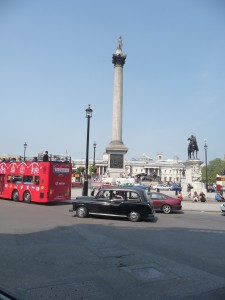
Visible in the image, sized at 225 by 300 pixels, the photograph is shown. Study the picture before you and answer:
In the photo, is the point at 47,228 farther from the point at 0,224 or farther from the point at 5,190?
the point at 5,190

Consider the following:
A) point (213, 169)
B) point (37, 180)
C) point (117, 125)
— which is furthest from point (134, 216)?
point (213, 169)

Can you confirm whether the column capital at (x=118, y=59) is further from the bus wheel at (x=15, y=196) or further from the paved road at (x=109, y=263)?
the paved road at (x=109, y=263)

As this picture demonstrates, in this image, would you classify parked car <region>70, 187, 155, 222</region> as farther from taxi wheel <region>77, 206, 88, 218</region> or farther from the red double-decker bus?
the red double-decker bus

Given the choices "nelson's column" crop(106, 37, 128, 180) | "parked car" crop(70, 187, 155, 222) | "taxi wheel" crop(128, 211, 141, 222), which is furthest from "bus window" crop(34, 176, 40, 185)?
"nelson's column" crop(106, 37, 128, 180)

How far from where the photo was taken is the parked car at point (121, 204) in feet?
51.6

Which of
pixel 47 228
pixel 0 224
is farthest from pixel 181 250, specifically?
pixel 0 224

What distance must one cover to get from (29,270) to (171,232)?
23.4ft

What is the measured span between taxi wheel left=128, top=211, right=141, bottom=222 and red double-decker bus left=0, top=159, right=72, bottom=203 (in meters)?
8.74

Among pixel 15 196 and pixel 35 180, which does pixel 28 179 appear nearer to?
pixel 35 180

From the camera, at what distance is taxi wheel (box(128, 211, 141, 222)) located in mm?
15773

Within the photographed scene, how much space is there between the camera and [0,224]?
522 inches

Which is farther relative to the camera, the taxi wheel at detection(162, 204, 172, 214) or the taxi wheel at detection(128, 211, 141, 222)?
the taxi wheel at detection(162, 204, 172, 214)

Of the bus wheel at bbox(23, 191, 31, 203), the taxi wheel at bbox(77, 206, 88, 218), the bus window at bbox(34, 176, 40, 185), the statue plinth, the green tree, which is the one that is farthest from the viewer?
the green tree

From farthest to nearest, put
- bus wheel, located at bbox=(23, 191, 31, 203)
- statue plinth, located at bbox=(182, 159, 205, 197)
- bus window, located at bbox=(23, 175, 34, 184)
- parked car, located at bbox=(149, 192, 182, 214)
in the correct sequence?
1. statue plinth, located at bbox=(182, 159, 205, 197)
2. bus wheel, located at bbox=(23, 191, 31, 203)
3. bus window, located at bbox=(23, 175, 34, 184)
4. parked car, located at bbox=(149, 192, 182, 214)
